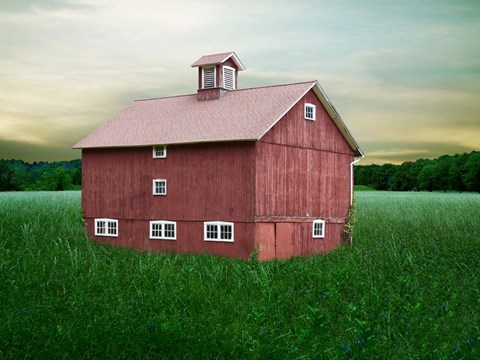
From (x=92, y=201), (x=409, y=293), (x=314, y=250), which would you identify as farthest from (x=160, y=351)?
(x=92, y=201)

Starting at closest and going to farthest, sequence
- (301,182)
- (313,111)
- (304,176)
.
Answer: (301,182) → (304,176) → (313,111)

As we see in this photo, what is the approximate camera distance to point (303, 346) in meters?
16.0

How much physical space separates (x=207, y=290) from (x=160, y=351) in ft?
25.6

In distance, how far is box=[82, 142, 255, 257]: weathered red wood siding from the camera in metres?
29.8

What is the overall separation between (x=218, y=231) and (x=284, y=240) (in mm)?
3094

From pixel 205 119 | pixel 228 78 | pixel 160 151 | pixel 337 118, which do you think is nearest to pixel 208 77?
pixel 228 78

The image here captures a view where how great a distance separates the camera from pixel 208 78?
3600 cm

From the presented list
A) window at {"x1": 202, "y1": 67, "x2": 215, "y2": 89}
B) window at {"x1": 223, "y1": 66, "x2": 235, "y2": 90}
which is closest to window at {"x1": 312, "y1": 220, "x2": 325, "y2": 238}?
window at {"x1": 223, "y1": 66, "x2": 235, "y2": 90}

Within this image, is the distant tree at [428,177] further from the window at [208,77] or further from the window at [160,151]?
the window at [160,151]

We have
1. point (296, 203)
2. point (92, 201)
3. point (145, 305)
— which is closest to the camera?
point (145, 305)

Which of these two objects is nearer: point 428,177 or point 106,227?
point 106,227

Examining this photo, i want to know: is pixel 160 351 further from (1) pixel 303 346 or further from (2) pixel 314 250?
(2) pixel 314 250

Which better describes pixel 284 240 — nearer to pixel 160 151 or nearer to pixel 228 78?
pixel 160 151

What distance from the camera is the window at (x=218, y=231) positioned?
1187 inches
